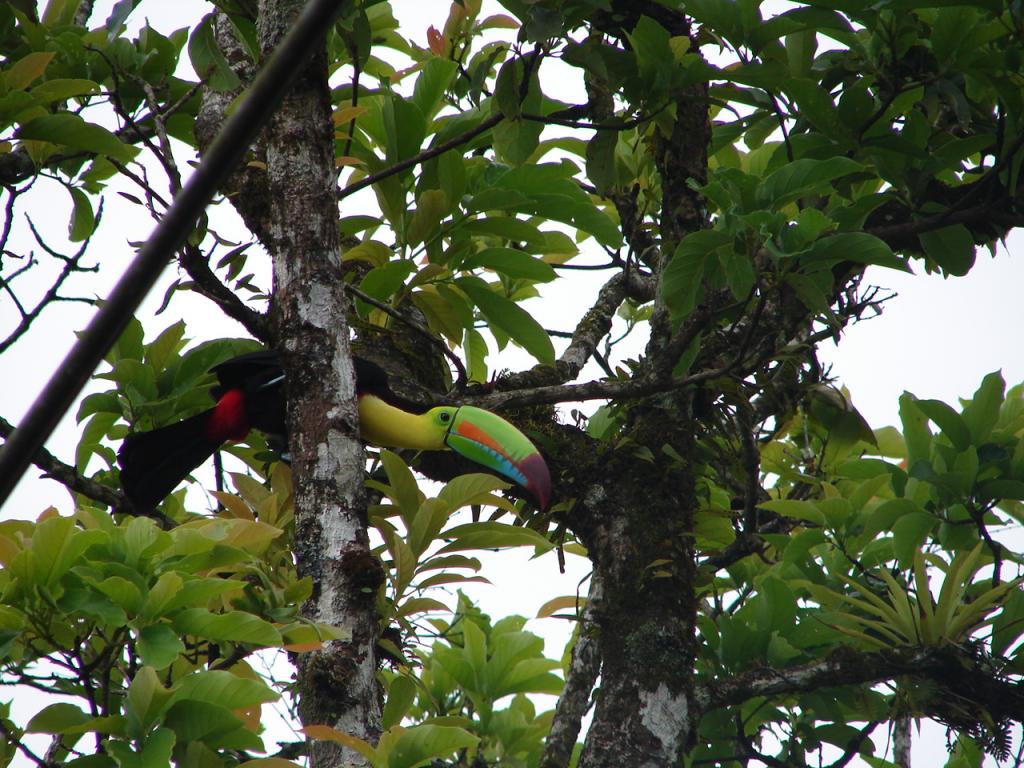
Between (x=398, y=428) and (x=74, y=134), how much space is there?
3.68ft

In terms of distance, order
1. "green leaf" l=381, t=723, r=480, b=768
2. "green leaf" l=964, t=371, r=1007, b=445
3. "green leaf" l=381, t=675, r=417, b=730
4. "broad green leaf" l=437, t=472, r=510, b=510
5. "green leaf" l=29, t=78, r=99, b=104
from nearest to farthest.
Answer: "green leaf" l=381, t=723, r=480, b=768 → "green leaf" l=381, t=675, r=417, b=730 → "broad green leaf" l=437, t=472, r=510, b=510 → "green leaf" l=29, t=78, r=99, b=104 → "green leaf" l=964, t=371, r=1007, b=445

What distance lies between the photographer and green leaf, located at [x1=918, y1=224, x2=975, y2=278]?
305 centimetres

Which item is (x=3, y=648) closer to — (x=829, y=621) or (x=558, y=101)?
(x=558, y=101)

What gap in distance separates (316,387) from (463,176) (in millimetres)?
1053

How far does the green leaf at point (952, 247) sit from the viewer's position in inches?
120

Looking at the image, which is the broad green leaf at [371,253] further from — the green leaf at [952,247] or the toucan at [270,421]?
the green leaf at [952,247]

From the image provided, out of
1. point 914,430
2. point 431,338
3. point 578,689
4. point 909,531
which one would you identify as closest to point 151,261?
point 431,338

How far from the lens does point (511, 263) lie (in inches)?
127

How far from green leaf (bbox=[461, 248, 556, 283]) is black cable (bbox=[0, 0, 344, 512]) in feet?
7.72

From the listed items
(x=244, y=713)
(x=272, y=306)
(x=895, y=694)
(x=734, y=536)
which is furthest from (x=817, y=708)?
(x=272, y=306)

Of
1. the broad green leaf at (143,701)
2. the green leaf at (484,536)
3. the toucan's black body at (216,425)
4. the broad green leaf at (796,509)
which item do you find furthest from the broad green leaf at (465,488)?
the broad green leaf at (796,509)

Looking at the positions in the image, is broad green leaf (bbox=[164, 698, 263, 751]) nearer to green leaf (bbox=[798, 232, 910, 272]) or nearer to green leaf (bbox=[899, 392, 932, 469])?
green leaf (bbox=[798, 232, 910, 272])

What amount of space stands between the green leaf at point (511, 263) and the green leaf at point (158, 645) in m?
1.58

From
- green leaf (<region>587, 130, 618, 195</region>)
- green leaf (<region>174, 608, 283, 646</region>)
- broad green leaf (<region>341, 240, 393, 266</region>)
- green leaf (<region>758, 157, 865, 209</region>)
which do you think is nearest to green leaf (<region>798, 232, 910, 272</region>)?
green leaf (<region>758, 157, 865, 209</region>)
